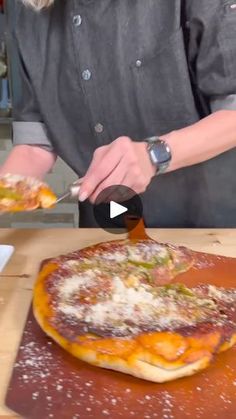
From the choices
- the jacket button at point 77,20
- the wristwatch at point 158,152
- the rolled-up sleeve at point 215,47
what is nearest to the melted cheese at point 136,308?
the wristwatch at point 158,152

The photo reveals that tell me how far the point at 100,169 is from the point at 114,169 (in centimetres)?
3

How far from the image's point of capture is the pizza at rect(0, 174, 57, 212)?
999 millimetres

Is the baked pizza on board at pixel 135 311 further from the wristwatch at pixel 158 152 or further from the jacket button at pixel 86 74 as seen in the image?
the jacket button at pixel 86 74

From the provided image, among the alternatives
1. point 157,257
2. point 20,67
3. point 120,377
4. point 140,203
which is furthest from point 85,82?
point 120,377

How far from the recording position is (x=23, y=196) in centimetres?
102

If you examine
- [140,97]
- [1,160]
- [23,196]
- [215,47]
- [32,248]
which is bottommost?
[1,160]

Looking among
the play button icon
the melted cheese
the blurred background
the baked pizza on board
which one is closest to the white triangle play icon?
the play button icon

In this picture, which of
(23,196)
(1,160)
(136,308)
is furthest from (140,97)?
(1,160)

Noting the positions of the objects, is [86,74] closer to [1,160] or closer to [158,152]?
[158,152]

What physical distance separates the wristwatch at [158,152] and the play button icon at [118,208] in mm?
68

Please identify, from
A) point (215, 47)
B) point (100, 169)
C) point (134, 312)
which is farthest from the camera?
point (215, 47)

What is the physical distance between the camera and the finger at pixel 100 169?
1.01m

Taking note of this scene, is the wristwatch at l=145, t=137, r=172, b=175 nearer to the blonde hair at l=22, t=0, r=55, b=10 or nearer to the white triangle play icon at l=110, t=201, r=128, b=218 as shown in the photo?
the white triangle play icon at l=110, t=201, r=128, b=218

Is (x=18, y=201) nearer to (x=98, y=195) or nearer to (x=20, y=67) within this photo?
(x=98, y=195)
